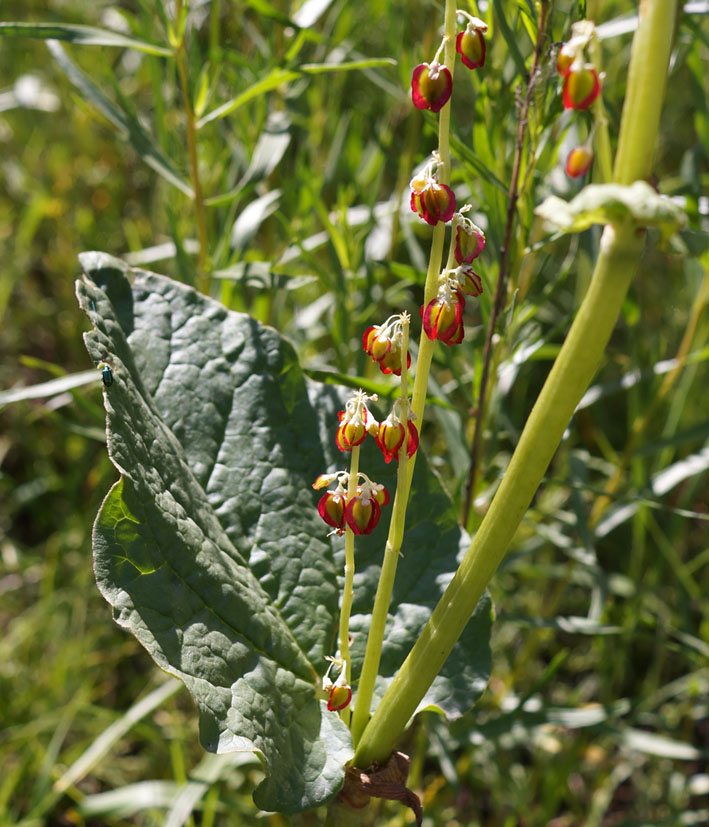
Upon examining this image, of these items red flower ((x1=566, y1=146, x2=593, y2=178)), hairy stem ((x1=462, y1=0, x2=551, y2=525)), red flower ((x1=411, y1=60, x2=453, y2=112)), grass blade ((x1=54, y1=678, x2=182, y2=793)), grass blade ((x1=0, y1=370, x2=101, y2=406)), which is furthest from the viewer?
grass blade ((x1=54, y1=678, x2=182, y2=793))

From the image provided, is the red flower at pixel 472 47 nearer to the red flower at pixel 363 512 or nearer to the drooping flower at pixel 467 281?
the drooping flower at pixel 467 281

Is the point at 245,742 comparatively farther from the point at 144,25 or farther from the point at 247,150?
the point at 144,25

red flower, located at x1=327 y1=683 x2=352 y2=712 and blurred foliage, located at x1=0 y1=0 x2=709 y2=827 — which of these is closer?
red flower, located at x1=327 y1=683 x2=352 y2=712

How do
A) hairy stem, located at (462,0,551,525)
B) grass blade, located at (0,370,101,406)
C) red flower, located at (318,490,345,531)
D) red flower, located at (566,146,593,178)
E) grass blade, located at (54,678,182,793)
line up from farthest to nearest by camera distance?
1. grass blade, located at (54,678,182,793)
2. grass blade, located at (0,370,101,406)
3. hairy stem, located at (462,0,551,525)
4. red flower, located at (318,490,345,531)
5. red flower, located at (566,146,593,178)

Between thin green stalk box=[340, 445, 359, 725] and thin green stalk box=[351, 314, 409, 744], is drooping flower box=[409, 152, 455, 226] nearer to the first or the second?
thin green stalk box=[351, 314, 409, 744]

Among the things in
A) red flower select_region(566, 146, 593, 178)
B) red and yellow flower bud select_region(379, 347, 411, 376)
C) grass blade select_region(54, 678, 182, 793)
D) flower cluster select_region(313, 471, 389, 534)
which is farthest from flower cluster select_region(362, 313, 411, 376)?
grass blade select_region(54, 678, 182, 793)

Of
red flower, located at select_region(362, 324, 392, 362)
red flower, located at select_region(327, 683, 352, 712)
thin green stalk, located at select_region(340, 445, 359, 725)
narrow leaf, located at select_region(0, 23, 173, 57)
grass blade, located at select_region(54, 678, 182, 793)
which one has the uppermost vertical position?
narrow leaf, located at select_region(0, 23, 173, 57)

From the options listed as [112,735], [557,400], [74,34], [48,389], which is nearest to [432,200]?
[557,400]
